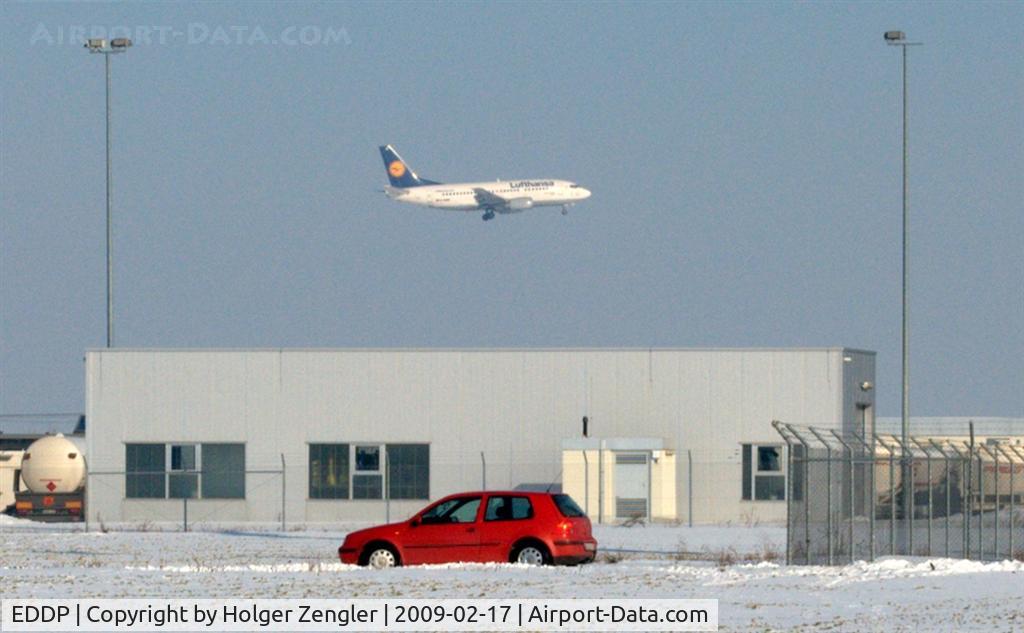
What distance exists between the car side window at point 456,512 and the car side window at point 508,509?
0.90 feet

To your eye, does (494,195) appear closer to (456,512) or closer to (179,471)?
(179,471)

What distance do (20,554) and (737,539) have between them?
14459 mm

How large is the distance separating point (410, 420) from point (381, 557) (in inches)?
877

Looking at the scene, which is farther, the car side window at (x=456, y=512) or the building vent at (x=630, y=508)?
the building vent at (x=630, y=508)

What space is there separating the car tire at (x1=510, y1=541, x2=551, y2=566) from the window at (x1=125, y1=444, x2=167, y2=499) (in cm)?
2372

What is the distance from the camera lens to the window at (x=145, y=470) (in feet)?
165

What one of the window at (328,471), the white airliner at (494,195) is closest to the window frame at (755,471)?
the window at (328,471)

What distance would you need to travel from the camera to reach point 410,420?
1989 inches

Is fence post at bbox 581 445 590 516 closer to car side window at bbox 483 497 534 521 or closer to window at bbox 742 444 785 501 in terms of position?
window at bbox 742 444 785 501

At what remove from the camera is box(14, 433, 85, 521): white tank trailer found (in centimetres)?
5284

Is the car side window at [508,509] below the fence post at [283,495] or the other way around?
the other way around

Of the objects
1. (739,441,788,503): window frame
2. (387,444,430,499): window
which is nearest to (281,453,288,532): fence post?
(387,444,430,499): window

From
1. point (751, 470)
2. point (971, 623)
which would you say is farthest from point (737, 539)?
point (971, 623)

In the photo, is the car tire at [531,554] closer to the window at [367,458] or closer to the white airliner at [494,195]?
the window at [367,458]
